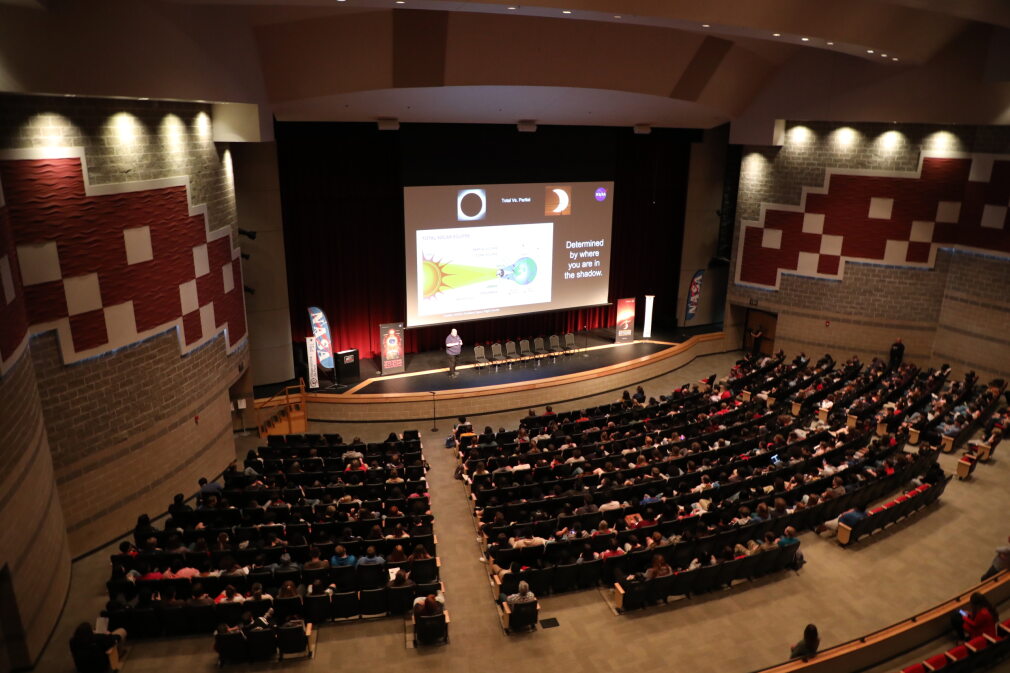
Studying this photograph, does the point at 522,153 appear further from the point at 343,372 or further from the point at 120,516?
the point at 120,516

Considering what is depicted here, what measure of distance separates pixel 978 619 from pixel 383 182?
580 inches

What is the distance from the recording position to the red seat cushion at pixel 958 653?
7621 millimetres

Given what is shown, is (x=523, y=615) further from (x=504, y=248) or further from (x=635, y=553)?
(x=504, y=248)

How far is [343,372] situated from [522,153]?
755 cm

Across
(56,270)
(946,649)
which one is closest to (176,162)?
(56,270)

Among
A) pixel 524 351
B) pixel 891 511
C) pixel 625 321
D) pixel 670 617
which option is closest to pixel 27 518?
pixel 670 617

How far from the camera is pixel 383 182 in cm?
1720

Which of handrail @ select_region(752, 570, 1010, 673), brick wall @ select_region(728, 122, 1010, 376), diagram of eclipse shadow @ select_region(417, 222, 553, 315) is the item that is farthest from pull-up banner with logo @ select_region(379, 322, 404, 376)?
handrail @ select_region(752, 570, 1010, 673)

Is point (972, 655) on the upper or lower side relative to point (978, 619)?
lower

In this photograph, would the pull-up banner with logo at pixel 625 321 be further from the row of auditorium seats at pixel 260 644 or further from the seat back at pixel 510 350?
the row of auditorium seats at pixel 260 644

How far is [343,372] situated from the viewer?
16.2 meters

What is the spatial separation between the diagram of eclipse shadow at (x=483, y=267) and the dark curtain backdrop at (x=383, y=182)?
3.30 ft

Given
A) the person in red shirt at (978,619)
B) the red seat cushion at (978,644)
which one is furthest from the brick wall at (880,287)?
the red seat cushion at (978,644)

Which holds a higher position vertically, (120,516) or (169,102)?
(169,102)
